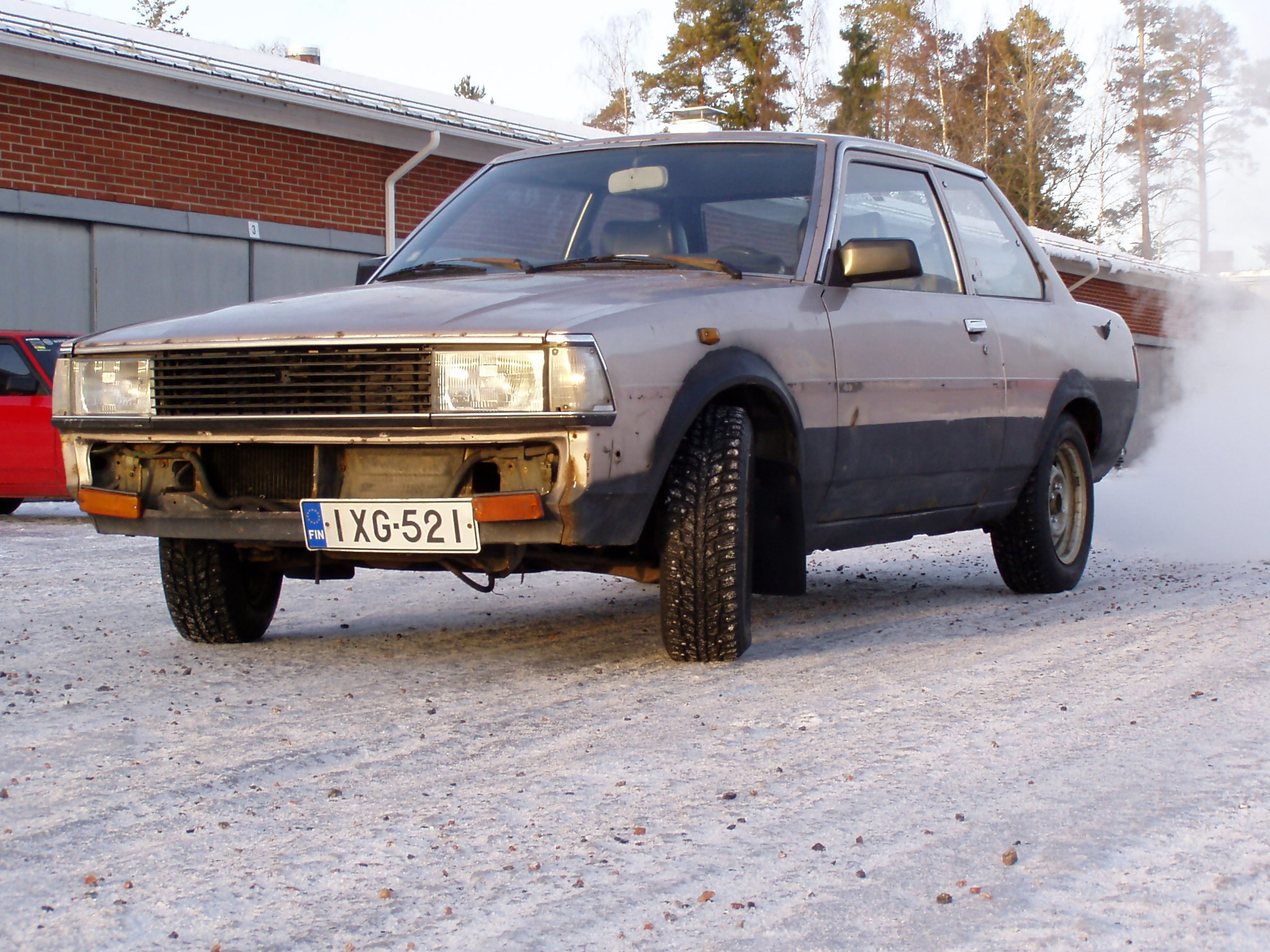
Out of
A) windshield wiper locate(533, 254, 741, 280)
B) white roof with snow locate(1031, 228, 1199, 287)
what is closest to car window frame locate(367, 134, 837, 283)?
windshield wiper locate(533, 254, 741, 280)

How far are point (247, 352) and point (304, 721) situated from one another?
42.8 inches

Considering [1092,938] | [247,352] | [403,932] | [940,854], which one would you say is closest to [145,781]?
[403,932]

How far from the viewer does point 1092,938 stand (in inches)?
90.7

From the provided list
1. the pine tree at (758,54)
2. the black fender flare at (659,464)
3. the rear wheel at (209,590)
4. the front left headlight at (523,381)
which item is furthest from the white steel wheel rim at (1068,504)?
the pine tree at (758,54)

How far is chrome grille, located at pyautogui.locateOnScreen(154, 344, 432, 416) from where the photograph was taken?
3.94 m

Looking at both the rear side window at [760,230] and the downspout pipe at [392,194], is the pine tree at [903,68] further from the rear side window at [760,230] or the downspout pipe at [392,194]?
the rear side window at [760,230]

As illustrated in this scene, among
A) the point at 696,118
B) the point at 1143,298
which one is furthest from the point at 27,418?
the point at 1143,298

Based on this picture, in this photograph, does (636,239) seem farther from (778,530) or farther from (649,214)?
(778,530)

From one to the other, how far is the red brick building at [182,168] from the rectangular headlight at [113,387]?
29.4ft

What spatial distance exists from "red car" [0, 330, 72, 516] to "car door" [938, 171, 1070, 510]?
7204mm

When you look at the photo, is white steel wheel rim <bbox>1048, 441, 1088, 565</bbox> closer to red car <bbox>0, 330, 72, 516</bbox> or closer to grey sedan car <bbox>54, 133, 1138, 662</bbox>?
grey sedan car <bbox>54, 133, 1138, 662</bbox>

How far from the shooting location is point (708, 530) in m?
4.19

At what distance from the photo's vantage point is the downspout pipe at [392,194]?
51.9ft

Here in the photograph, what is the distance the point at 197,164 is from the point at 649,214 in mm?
10122
